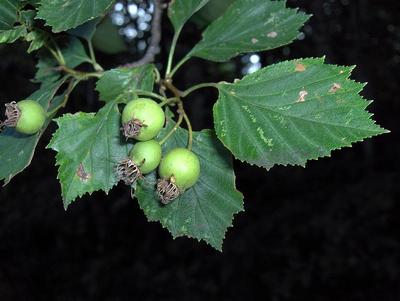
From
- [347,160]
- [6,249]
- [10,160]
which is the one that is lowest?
[347,160]

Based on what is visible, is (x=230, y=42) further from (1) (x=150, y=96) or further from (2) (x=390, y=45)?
(2) (x=390, y=45)

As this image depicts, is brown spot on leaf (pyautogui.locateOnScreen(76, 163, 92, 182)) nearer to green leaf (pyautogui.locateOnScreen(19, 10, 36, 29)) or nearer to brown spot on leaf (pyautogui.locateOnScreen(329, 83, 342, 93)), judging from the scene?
green leaf (pyautogui.locateOnScreen(19, 10, 36, 29))

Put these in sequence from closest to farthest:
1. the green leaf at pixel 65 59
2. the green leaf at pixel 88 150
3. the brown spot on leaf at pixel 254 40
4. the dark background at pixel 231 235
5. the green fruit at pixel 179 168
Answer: the green fruit at pixel 179 168 < the green leaf at pixel 88 150 < the brown spot on leaf at pixel 254 40 < the green leaf at pixel 65 59 < the dark background at pixel 231 235

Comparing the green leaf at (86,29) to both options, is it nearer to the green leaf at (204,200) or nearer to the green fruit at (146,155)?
the green leaf at (204,200)

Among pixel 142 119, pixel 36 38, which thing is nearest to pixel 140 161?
pixel 142 119

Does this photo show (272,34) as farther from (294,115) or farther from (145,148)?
(145,148)

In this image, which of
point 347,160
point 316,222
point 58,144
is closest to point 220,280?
point 316,222

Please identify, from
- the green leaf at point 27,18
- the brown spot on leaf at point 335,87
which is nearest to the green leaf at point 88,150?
the green leaf at point 27,18
